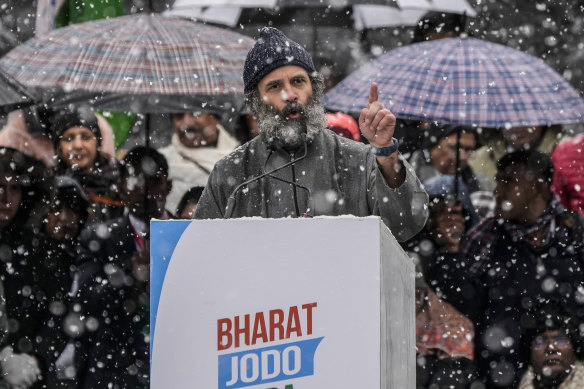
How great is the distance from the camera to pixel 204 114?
27.8ft

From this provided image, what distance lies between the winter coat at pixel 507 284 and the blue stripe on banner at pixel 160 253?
3.85 metres

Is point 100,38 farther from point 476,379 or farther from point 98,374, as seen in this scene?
point 476,379

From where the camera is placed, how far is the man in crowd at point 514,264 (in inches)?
260

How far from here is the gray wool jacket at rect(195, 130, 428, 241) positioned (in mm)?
3957

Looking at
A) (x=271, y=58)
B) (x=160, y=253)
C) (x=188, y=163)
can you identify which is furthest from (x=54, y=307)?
(x=160, y=253)

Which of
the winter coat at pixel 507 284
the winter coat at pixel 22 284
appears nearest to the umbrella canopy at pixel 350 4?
the winter coat at pixel 507 284

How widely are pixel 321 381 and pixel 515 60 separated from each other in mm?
4765

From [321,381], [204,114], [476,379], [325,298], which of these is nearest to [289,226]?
[325,298]

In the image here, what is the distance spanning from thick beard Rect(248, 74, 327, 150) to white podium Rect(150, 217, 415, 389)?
44.6 inches

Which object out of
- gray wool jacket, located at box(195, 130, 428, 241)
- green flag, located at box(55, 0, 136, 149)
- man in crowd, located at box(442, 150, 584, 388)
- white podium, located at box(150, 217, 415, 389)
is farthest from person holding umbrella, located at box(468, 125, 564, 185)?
white podium, located at box(150, 217, 415, 389)

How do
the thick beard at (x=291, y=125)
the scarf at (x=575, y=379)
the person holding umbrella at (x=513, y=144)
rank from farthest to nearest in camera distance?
the person holding umbrella at (x=513, y=144) < the scarf at (x=575, y=379) < the thick beard at (x=291, y=125)

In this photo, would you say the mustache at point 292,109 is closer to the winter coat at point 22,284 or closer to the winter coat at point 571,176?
the winter coat at point 22,284

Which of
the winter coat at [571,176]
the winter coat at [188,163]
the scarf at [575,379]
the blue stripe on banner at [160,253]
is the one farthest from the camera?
the winter coat at [188,163]

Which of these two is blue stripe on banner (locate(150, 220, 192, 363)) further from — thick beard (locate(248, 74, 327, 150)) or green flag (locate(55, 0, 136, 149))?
green flag (locate(55, 0, 136, 149))
